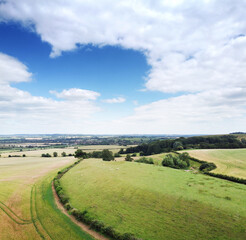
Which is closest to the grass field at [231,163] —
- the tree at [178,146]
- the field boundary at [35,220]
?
the tree at [178,146]

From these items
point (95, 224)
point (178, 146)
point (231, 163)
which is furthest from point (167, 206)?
point (178, 146)

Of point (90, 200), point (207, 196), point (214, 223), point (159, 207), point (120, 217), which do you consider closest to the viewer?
point (214, 223)

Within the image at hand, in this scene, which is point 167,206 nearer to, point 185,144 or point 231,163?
point 231,163

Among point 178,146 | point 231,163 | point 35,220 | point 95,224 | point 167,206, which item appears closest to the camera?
point 95,224

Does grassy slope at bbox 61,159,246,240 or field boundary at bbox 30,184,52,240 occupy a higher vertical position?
grassy slope at bbox 61,159,246,240

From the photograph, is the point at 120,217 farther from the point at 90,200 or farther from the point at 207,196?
the point at 207,196

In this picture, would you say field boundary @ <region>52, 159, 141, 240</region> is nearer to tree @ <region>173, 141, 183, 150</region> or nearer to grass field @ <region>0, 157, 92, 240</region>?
grass field @ <region>0, 157, 92, 240</region>

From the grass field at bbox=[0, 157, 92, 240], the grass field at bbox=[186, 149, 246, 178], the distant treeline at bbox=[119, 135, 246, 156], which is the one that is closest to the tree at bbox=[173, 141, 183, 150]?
the distant treeline at bbox=[119, 135, 246, 156]

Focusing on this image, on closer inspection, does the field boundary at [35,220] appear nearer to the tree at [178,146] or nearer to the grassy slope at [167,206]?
the grassy slope at [167,206]

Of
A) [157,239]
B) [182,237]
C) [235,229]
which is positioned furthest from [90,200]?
[235,229]
